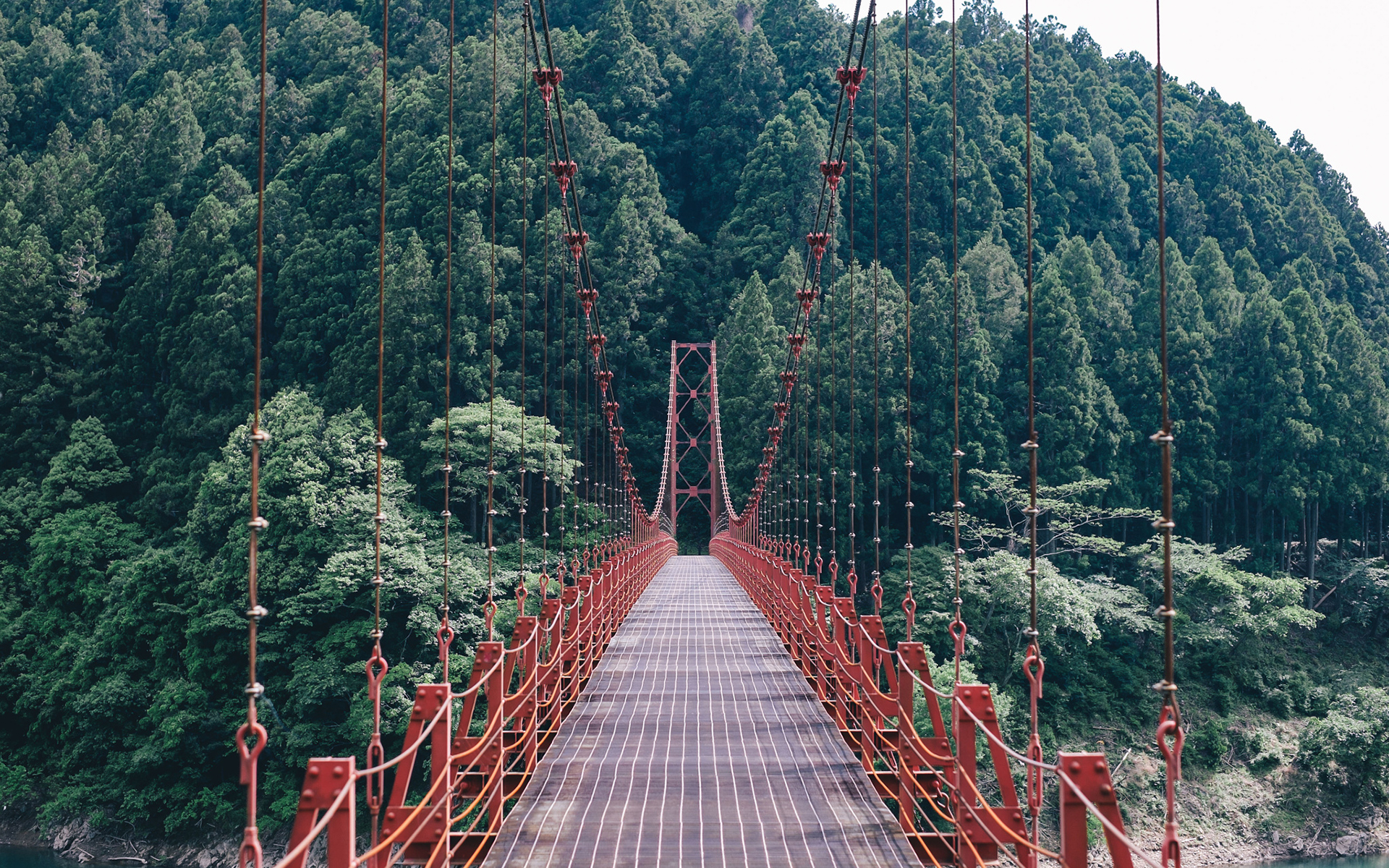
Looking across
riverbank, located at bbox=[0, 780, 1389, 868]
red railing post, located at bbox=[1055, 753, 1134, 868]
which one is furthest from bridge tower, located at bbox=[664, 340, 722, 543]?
red railing post, located at bbox=[1055, 753, 1134, 868]

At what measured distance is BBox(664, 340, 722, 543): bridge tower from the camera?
44188 millimetres

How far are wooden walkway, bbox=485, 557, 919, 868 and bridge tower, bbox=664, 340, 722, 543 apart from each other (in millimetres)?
33047

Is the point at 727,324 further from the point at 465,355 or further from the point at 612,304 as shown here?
the point at 465,355

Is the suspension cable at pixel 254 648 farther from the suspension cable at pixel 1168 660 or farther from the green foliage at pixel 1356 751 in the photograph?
the green foliage at pixel 1356 751

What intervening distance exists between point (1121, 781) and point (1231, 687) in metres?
5.70

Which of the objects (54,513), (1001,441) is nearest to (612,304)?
(1001,441)

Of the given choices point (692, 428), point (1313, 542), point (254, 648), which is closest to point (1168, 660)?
point (254, 648)

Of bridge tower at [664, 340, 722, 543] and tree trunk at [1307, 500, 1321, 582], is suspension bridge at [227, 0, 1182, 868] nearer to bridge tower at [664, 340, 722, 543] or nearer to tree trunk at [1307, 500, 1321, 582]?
tree trunk at [1307, 500, 1321, 582]

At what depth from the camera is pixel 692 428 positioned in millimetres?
51625

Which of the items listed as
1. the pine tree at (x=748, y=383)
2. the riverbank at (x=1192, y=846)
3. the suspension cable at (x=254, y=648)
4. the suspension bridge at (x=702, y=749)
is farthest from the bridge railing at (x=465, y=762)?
the pine tree at (x=748, y=383)

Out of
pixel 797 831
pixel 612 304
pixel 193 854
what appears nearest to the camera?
pixel 797 831

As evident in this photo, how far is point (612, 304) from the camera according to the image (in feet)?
146

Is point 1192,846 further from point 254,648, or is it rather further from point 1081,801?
point 254,648

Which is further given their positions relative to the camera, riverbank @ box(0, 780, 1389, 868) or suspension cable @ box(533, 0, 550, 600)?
riverbank @ box(0, 780, 1389, 868)
